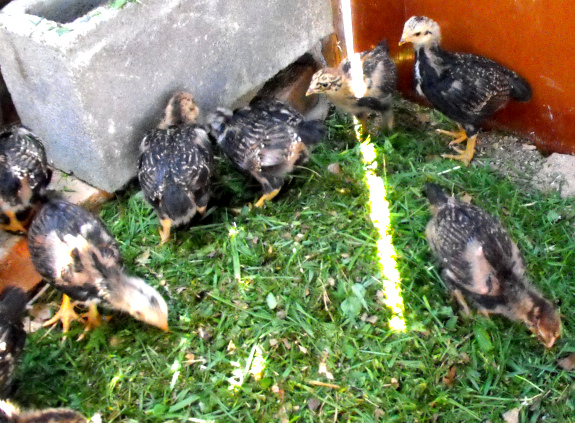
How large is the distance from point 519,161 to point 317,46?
5.97 feet

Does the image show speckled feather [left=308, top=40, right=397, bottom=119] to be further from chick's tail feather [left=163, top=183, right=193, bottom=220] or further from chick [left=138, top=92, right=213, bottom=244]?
chick's tail feather [left=163, top=183, right=193, bottom=220]

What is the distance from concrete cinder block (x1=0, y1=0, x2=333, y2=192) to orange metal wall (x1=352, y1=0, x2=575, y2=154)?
3.35 ft

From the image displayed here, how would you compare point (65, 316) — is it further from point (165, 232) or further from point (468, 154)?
point (468, 154)

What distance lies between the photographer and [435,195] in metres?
3.83

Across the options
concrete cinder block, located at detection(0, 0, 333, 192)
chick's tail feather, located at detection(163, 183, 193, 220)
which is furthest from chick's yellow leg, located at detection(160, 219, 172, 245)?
concrete cinder block, located at detection(0, 0, 333, 192)

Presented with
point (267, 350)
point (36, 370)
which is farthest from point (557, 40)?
point (36, 370)

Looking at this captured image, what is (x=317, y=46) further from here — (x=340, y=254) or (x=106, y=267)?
(x=106, y=267)

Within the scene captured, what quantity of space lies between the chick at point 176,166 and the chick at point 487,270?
1470 mm

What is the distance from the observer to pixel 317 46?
514 cm

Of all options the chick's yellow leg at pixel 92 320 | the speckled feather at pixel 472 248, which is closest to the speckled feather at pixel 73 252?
the chick's yellow leg at pixel 92 320

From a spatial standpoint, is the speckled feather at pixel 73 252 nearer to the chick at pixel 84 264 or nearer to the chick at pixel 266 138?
the chick at pixel 84 264

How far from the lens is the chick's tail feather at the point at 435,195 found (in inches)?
149

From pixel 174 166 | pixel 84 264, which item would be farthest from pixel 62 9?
pixel 84 264

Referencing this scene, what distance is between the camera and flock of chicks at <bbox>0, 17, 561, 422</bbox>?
336cm
